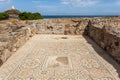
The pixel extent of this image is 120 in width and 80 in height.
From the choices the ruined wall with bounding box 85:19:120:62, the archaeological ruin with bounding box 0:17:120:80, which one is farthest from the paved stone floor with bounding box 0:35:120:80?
the ruined wall with bounding box 85:19:120:62

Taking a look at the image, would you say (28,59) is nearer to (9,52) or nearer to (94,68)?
(9,52)

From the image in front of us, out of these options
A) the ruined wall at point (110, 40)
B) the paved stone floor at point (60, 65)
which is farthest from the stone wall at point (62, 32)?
the paved stone floor at point (60, 65)

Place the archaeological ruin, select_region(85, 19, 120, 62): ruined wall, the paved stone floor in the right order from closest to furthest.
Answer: the paved stone floor → the archaeological ruin → select_region(85, 19, 120, 62): ruined wall

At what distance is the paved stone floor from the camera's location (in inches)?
195

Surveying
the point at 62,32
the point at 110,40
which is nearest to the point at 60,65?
the point at 110,40

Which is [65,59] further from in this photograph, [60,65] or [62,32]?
[62,32]

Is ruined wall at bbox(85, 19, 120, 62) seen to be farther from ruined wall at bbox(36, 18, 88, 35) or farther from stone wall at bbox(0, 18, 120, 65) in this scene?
ruined wall at bbox(36, 18, 88, 35)

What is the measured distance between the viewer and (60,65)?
5859mm

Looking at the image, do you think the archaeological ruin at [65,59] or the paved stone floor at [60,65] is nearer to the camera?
the paved stone floor at [60,65]

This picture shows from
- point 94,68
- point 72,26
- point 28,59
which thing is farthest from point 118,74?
point 72,26

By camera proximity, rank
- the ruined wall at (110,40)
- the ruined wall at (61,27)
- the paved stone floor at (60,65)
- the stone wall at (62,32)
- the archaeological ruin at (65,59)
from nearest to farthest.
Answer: the paved stone floor at (60,65)
the archaeological ruin at (65,59)
the ruined wall at (110,40)
the stone wall at (62,32)
the ruined wall at (61,27)

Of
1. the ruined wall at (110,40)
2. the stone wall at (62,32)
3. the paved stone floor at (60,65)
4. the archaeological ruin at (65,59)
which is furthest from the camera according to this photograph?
the stone wall at (62,32)

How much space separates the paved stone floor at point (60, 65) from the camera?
495cm

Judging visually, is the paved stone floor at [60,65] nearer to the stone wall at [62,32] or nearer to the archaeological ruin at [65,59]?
the archaeological ruin at [65,59]
